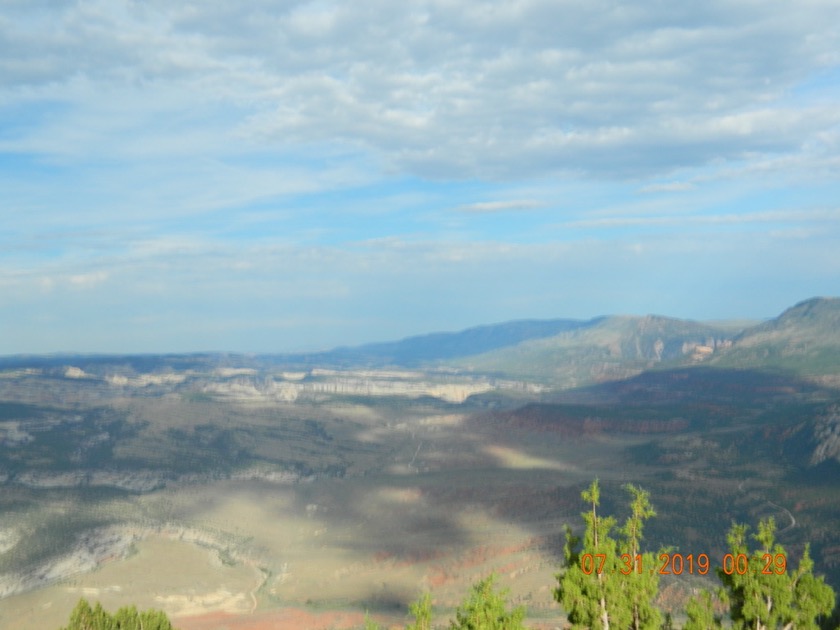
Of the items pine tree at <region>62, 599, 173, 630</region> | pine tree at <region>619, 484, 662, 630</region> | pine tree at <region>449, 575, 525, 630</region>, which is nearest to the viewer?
pine tree at <region>449, 575, 525, 630</region>

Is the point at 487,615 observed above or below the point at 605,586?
below

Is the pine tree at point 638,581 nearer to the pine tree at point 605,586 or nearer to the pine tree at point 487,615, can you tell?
the pine tree at point 605,586

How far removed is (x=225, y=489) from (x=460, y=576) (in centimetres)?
9057

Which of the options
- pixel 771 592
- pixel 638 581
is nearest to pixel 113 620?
pixel 638 581

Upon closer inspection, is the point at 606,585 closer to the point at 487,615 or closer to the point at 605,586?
the point at 605,586

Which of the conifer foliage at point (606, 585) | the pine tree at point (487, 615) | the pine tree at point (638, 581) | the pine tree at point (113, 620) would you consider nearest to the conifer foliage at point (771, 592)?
the pine tree at point (638, 581)

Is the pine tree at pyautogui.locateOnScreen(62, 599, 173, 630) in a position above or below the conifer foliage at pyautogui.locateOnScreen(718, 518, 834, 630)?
below
